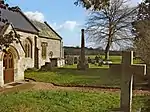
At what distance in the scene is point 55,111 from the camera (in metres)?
→ 11.0

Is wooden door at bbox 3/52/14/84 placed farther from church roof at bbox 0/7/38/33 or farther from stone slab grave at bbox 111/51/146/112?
stone slab grave at bbox 111/51/146/112

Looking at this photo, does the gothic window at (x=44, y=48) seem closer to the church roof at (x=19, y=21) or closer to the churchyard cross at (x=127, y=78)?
the church roof at (x=19, y=21)

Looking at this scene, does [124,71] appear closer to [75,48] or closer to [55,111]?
[55,111]

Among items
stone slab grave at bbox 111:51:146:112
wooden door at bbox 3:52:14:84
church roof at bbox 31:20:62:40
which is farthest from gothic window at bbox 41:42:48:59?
stone slab grave at bbox 111:51:146:112

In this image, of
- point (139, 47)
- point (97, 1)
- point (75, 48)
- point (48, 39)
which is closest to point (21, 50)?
point (139, 47)

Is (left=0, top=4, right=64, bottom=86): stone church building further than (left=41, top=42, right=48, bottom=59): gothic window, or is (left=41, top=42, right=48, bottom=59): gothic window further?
(left=41, top=42, right=48, bottom=59): gothic window

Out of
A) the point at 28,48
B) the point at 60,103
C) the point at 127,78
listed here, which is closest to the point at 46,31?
the point at 28,48

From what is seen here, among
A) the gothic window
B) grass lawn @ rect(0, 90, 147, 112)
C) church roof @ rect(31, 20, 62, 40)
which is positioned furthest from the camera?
church roof @ rect(31, 20, 62, 40)

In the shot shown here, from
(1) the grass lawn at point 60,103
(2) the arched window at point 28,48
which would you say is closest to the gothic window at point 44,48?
(2) the arched window at point 28,48

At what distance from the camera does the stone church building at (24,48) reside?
2299cm

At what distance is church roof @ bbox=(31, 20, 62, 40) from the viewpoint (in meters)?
41.0

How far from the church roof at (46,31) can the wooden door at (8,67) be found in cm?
1545

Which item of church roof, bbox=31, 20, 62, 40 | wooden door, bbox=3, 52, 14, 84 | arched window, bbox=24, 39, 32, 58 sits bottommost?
wooden door, bbox=3, 52, 14, 84

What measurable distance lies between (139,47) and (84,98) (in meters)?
10.3
